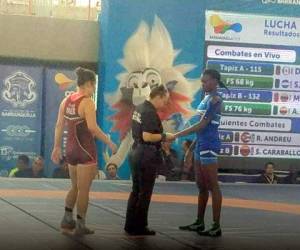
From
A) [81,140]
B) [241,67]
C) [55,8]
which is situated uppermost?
[55,8]

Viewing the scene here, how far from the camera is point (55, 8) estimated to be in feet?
61.7

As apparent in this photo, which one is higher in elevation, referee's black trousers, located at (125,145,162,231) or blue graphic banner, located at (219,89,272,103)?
blue graphic banner, located at (219,89,272,103)

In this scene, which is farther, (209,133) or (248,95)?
(248,95)

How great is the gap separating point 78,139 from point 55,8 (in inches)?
458

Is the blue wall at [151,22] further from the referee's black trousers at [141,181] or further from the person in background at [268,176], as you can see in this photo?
the referee's black trousers at [141,181]

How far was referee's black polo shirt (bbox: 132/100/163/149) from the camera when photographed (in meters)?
7.91

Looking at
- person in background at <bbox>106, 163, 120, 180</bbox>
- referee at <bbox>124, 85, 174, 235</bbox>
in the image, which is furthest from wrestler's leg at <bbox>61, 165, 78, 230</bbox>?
person in background at <bbox>106, 163, 120, 180</bbox>

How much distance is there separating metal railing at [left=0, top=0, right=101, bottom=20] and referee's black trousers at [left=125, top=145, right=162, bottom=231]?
1125cm

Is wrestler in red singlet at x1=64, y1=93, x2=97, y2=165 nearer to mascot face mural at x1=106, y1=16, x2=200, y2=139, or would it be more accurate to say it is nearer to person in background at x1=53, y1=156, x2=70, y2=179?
person in background at x1=53, y1=156, x2=70, y2=179

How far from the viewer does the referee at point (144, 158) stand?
7918mm

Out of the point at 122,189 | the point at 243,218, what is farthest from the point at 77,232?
the point at 122,189

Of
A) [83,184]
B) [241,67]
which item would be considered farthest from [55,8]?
[83,184]

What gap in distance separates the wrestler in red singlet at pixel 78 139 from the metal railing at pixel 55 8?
36.6 ft

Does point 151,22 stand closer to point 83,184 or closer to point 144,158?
point 144,158
